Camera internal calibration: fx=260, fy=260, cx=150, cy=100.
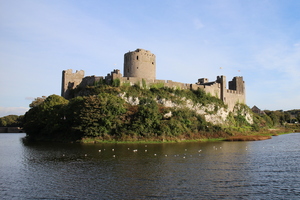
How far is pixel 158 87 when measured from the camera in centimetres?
4575

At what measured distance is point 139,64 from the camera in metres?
47.7

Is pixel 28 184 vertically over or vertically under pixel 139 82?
under

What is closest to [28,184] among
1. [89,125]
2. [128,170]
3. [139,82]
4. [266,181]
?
[128,170]

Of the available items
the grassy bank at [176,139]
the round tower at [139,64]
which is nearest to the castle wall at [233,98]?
the grassy bank at [176,139]

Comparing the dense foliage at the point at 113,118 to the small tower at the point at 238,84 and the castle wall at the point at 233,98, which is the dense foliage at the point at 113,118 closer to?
the castle wall at the point at 233,98

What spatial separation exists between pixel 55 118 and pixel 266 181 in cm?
3247

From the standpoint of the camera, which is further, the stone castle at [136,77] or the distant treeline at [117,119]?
the stone castle at [136,77]

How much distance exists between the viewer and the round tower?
4762 cm

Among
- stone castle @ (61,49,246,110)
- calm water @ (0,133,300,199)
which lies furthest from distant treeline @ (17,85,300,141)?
calm water @ (0,133,300,199)

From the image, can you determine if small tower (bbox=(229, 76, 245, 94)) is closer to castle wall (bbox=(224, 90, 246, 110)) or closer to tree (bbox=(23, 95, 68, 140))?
castle wall (bbox=(224, 90, 246, 110))

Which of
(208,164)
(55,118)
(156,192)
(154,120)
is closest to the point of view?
(156,192)

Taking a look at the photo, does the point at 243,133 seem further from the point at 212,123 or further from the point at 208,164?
the point at 208,164

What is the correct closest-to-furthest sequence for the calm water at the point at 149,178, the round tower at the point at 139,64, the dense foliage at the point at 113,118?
the calm water at the point at 149,178, the dense foliage at the point at 113,118, the round tower at the point at 139,64

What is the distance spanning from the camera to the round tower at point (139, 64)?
4762cm
